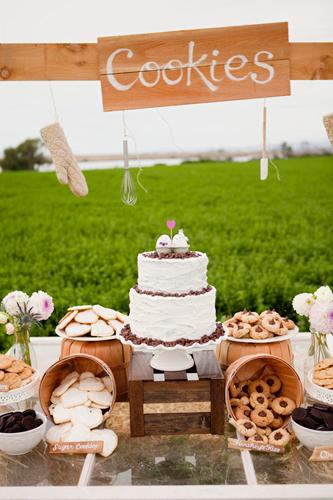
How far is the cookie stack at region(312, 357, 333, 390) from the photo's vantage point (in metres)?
3.18

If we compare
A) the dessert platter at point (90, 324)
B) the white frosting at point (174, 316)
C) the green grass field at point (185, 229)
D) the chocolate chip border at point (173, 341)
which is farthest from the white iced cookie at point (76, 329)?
the green grass field at point (185, 229)

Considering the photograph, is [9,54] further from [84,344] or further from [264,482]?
[264,482]

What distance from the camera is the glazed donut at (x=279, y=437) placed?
305cm

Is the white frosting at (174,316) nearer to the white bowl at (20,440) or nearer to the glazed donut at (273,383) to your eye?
the glazed donut at (273,383)

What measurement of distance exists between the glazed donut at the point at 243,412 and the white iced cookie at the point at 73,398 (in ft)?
3.01

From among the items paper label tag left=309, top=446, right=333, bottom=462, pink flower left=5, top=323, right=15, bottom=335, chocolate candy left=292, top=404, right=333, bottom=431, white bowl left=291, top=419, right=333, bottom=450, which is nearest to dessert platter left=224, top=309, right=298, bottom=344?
chocolate candy left=292, top=404, right=333, bottom=431

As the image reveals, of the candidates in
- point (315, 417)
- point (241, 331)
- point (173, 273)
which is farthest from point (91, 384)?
point (315, 417)

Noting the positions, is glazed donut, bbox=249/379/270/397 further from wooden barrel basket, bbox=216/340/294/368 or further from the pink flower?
the pink flower

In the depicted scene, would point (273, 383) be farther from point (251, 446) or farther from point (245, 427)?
point (251, 446)

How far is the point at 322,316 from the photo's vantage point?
11.3 ft

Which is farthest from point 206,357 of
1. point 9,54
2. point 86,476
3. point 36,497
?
point 9,54

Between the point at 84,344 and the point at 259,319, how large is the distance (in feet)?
3.96

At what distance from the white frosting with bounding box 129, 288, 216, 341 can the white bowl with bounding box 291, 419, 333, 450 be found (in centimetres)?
74

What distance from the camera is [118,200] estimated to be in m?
12.7
